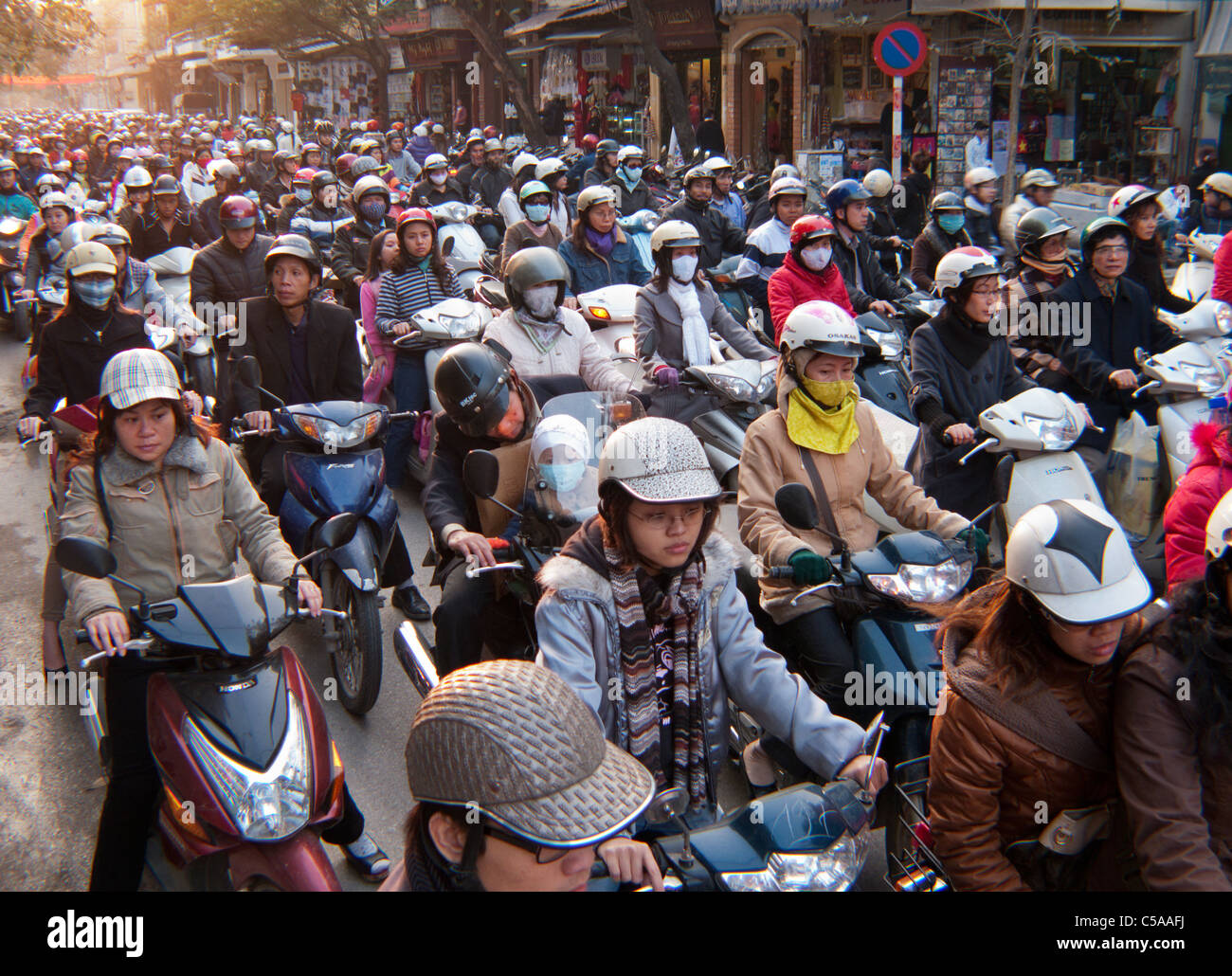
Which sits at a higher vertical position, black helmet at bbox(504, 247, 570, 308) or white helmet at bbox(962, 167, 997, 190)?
white helmet at bbox(962, 167, 997, 190)

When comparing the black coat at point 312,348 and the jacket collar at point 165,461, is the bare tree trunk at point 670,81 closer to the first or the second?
the black coat at point 312,348

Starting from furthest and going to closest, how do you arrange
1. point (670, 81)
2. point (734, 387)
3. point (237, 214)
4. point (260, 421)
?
point (670, 81)
point (237, 214)
point (734, 387)
point (260, 421)

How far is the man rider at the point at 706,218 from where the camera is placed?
10.9 meters

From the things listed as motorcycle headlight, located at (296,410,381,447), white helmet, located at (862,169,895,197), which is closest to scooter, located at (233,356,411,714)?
motorcycle headlight, located at (296,410,381,447)

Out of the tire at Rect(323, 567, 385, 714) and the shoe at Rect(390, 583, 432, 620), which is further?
the shoe at Rect(390, 583, 432, 620)

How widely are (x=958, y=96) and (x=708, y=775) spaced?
1807 cm

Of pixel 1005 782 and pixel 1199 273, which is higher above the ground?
pixel 1199 273

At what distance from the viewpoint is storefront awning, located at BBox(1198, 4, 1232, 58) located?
1780 cm

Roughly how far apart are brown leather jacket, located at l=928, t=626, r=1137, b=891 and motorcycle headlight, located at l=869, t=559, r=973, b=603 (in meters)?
0.88

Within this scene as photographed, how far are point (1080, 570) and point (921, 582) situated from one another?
108cm

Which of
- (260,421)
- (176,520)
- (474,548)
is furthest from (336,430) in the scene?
(474,548)

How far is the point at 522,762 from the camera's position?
63.0 inches

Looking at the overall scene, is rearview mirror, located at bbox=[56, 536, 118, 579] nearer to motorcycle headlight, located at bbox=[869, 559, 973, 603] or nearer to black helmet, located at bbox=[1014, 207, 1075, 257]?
motorcycle headlight, located at bbox=[869, 559, 973, 603]

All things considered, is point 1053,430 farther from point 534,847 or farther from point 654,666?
point 534,847
